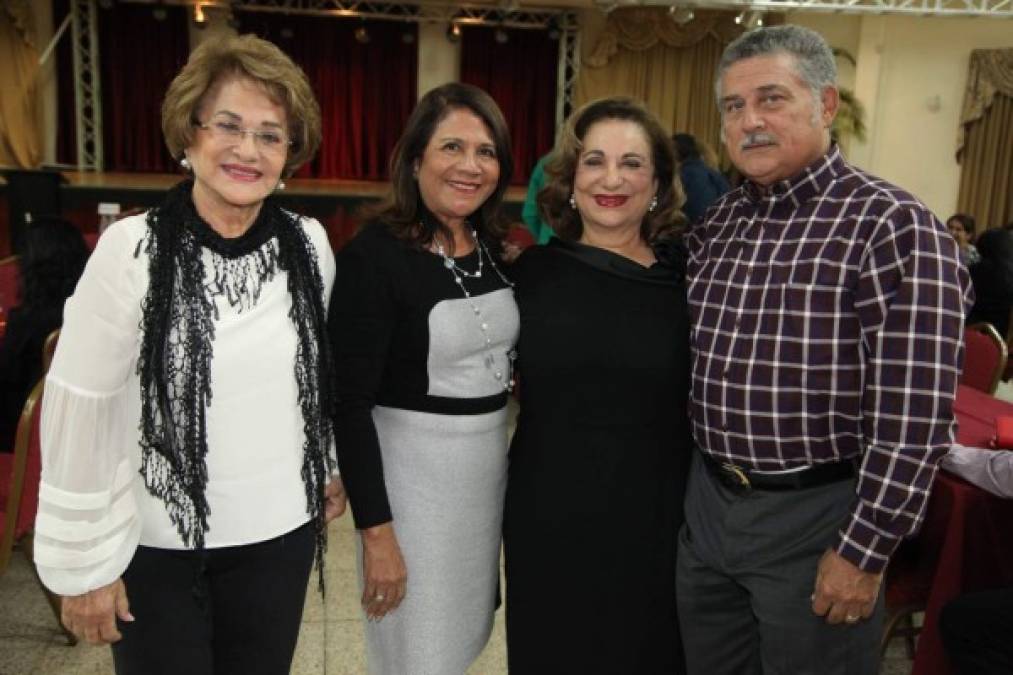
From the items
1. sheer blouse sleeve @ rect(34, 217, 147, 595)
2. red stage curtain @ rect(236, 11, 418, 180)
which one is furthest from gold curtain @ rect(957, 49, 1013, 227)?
sheer blouse sleeve @ rect(34, 217, 147, 595)

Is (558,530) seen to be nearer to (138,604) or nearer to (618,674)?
(618,674)

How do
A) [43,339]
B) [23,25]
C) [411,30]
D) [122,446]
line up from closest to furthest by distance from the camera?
[122,446] < [43,339] < [23,25] < [411,30]

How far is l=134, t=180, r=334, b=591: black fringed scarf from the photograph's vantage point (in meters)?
1.35

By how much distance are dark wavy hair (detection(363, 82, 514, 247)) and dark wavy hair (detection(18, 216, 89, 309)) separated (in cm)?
163

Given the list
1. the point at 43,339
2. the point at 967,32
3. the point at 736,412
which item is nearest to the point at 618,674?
the point at 736,412

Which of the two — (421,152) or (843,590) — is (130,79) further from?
(843,590)

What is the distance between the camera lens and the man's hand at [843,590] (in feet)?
4.80

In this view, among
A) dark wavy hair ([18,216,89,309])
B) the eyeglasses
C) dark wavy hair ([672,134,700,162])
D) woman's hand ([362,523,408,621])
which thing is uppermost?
dark wavy hair ([672,134,700,162])

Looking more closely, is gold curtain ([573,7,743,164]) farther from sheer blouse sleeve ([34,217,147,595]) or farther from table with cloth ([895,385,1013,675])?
sheer blouse sleeve ([34,217,147,595])

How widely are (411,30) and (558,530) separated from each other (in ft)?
34.9

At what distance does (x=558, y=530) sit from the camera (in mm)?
1809

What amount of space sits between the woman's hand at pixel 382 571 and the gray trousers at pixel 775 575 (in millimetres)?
603

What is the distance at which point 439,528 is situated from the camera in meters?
1.75

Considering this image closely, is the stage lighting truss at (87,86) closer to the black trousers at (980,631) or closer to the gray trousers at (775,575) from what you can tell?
the gray trousers at (775,575)
